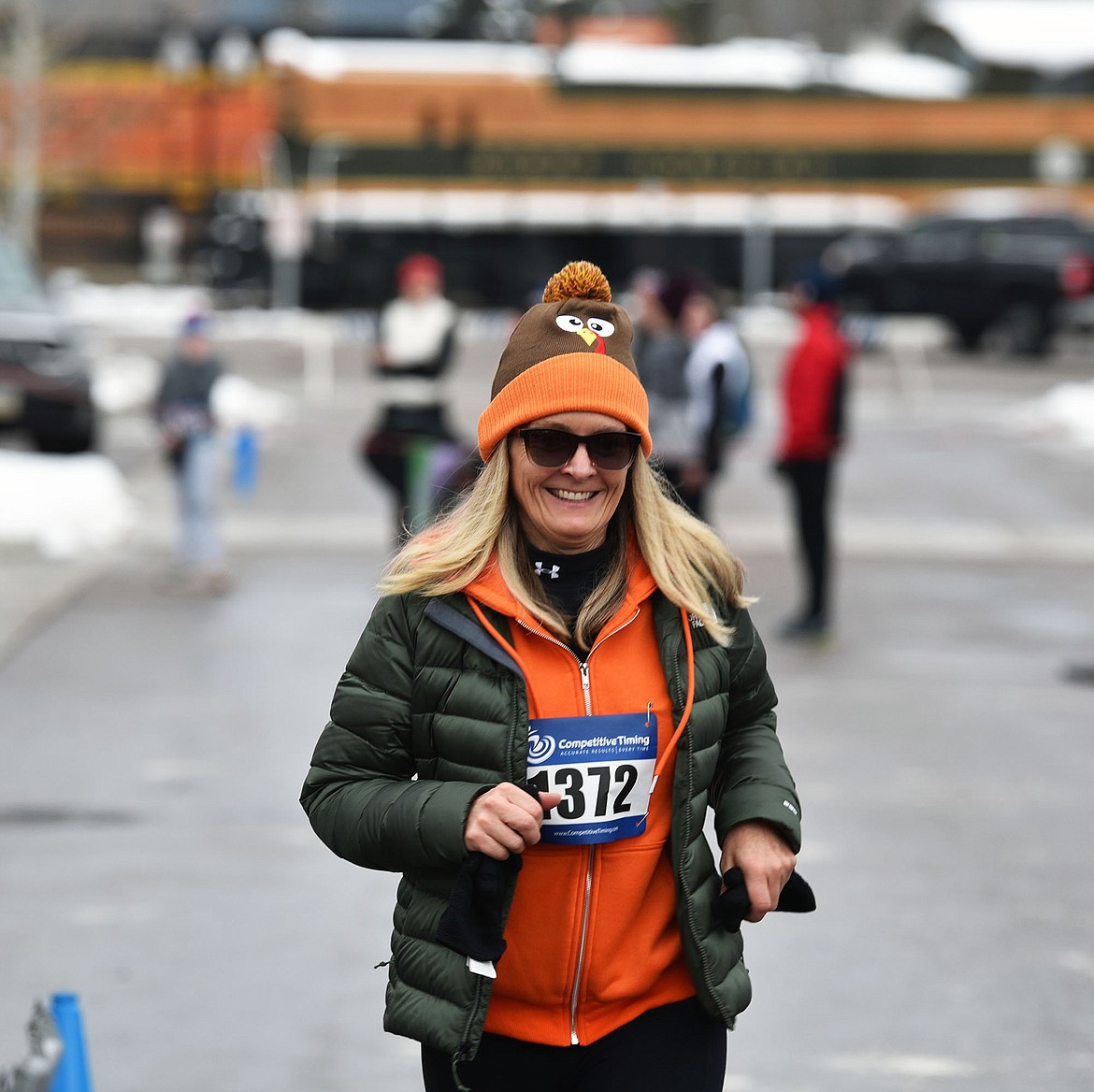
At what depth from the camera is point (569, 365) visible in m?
2.70

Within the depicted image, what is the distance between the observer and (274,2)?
5841 centimetres

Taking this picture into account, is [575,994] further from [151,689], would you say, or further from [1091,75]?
[1091,75]

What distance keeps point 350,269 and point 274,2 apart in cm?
2656

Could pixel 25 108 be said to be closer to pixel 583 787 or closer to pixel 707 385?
pixel 707 385

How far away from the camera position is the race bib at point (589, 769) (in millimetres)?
2648

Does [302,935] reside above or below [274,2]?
below

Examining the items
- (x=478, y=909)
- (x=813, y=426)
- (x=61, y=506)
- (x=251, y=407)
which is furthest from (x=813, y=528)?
(x=251, y=407)

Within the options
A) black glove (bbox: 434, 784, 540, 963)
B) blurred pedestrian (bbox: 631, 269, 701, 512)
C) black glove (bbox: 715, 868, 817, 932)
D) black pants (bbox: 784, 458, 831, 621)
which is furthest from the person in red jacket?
black glove (bbox: 434, 784, 540, 963)

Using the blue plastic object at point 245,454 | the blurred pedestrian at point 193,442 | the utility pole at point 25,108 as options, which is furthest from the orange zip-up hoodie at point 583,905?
the utility pole at point 25,108

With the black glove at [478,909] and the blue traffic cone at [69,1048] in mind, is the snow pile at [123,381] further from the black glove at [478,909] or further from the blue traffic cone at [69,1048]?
the black glove at [478,909]

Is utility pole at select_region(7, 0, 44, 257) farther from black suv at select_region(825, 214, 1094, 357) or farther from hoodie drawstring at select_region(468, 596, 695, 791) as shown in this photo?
hoodie drawstring at select_region(468, 596, 695, 791)

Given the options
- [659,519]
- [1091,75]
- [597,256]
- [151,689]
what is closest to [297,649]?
[151,689]

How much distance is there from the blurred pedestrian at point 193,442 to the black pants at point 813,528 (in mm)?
3267

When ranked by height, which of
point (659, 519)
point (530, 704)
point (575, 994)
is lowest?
point (575, 994)
